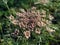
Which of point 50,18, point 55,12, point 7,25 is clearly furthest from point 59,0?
point 7,25

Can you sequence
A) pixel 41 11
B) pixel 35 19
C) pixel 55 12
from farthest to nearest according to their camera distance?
pixel 55 12 → pixel 41 11 → pixel 35 19

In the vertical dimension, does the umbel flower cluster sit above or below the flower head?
above

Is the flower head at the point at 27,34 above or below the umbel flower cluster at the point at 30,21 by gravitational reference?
below

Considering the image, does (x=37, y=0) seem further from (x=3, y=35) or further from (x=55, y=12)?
(x=3, y=35)

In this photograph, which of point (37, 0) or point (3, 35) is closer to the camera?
point (3, 35)
